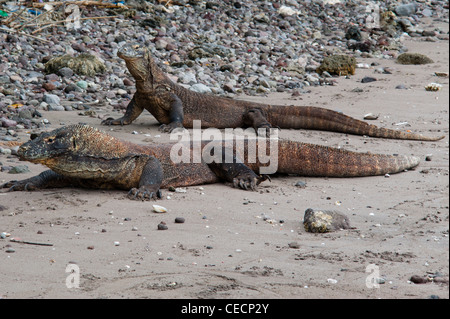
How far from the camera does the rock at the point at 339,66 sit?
12.6m

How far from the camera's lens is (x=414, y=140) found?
8531mm

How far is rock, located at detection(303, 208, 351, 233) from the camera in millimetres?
4922

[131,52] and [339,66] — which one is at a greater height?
[131,52]

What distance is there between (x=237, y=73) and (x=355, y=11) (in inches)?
316

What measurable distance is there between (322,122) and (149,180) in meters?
4.12

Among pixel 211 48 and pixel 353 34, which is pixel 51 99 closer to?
pixel 211 48

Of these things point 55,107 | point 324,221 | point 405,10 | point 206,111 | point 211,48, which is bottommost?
point 324,221

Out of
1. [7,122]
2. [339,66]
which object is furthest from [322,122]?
[7,122]

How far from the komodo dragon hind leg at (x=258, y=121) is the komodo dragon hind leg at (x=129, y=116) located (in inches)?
62.6

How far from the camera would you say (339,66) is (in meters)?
12.6

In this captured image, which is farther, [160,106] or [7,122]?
[160,106]

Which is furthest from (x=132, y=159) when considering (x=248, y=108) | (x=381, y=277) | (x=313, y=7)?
(x=313, y=7)

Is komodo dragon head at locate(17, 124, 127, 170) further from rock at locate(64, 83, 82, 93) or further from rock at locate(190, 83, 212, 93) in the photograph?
rock at locate(190, 83, 212, 93)

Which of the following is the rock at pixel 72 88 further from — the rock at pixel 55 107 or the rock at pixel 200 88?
the rock at pixel 200 88
